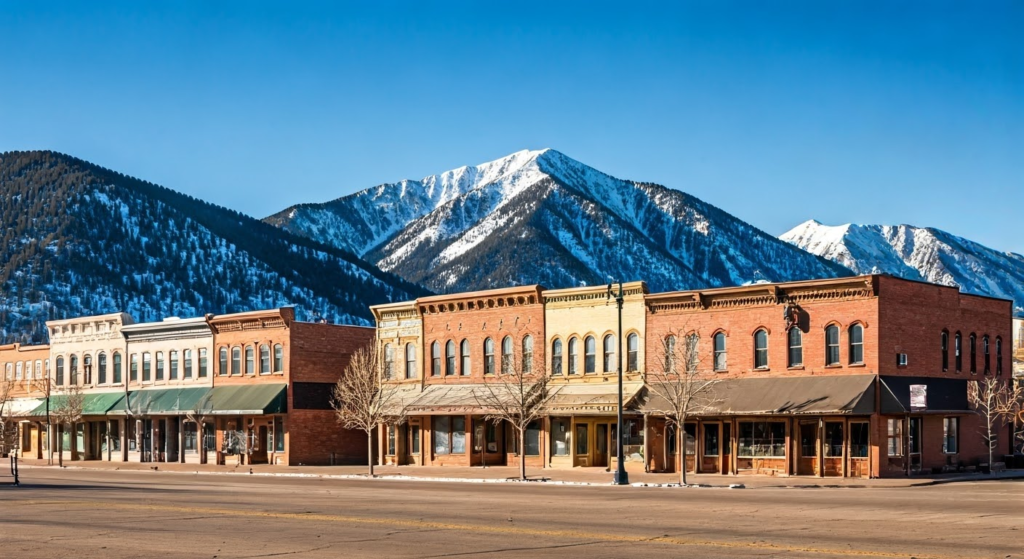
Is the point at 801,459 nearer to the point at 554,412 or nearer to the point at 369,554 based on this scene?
the point at 554,412

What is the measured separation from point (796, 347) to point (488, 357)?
16.7m

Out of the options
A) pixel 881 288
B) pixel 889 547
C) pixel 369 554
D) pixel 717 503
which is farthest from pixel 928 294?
pixel 369 554

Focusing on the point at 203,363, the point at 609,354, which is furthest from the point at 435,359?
the point at 203,363

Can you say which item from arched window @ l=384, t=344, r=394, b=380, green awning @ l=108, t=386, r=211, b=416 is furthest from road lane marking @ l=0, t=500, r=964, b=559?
green awning @ l=108, t=386, r=211, b=416

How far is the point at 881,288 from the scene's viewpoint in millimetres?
49812

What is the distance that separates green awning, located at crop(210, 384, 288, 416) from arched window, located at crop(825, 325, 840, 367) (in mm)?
29993

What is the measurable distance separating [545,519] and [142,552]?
1000 centimetres

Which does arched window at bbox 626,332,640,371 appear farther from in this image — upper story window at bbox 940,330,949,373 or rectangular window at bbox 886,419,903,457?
upper story window at bbox 940,330,949,373

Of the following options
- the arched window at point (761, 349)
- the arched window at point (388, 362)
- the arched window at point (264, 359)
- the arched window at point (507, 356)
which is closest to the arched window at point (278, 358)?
the arched window at point (264, 359)

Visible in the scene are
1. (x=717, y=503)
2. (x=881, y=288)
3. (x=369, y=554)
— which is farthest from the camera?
(x=881, y=288)

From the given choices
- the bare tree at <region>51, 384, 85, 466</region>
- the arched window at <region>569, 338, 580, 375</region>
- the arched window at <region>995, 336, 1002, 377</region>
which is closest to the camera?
the arched window at <region>995, 336, 1002, 377</region>

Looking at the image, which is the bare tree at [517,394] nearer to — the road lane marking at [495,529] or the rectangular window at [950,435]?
the rectangular window at [950,435]

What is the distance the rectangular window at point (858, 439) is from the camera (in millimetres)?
50281

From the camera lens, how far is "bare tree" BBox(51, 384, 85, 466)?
7681 centimetres
